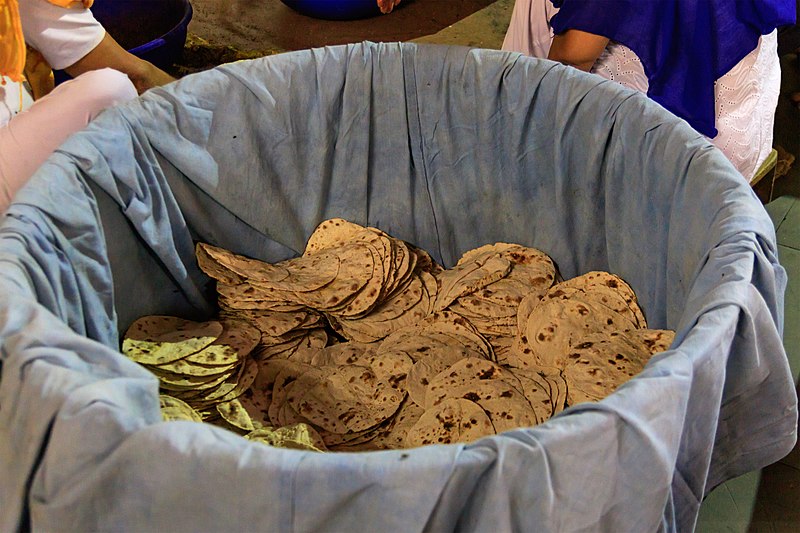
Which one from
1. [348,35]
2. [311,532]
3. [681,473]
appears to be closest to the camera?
[311,532]

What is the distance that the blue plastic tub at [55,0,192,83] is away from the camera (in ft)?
10.7

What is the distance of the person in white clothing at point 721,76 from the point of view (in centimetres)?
214

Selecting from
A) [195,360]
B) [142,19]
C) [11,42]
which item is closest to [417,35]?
[142,19]

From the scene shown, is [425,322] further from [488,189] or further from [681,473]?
[681,473]

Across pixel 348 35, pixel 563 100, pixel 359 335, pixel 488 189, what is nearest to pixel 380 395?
pixel 359 335

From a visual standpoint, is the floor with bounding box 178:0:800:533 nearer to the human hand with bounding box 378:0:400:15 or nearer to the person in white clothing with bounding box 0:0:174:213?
the human hand with bounding box 378:0:400:15

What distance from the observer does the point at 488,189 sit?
2162mm

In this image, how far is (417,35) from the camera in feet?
13.2

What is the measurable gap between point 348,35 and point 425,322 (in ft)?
7.85

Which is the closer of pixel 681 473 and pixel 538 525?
pixel 538 525

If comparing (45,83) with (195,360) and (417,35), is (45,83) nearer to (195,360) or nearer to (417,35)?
(195,360)

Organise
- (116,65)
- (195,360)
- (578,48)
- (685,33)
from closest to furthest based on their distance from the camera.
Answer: (195,360) < (685,33) < (578,48) < (116,65)

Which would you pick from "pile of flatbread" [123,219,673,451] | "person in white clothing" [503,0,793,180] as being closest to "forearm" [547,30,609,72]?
"person in white clothing" [503,0,793,180]

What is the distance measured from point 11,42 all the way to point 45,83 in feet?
1.23
